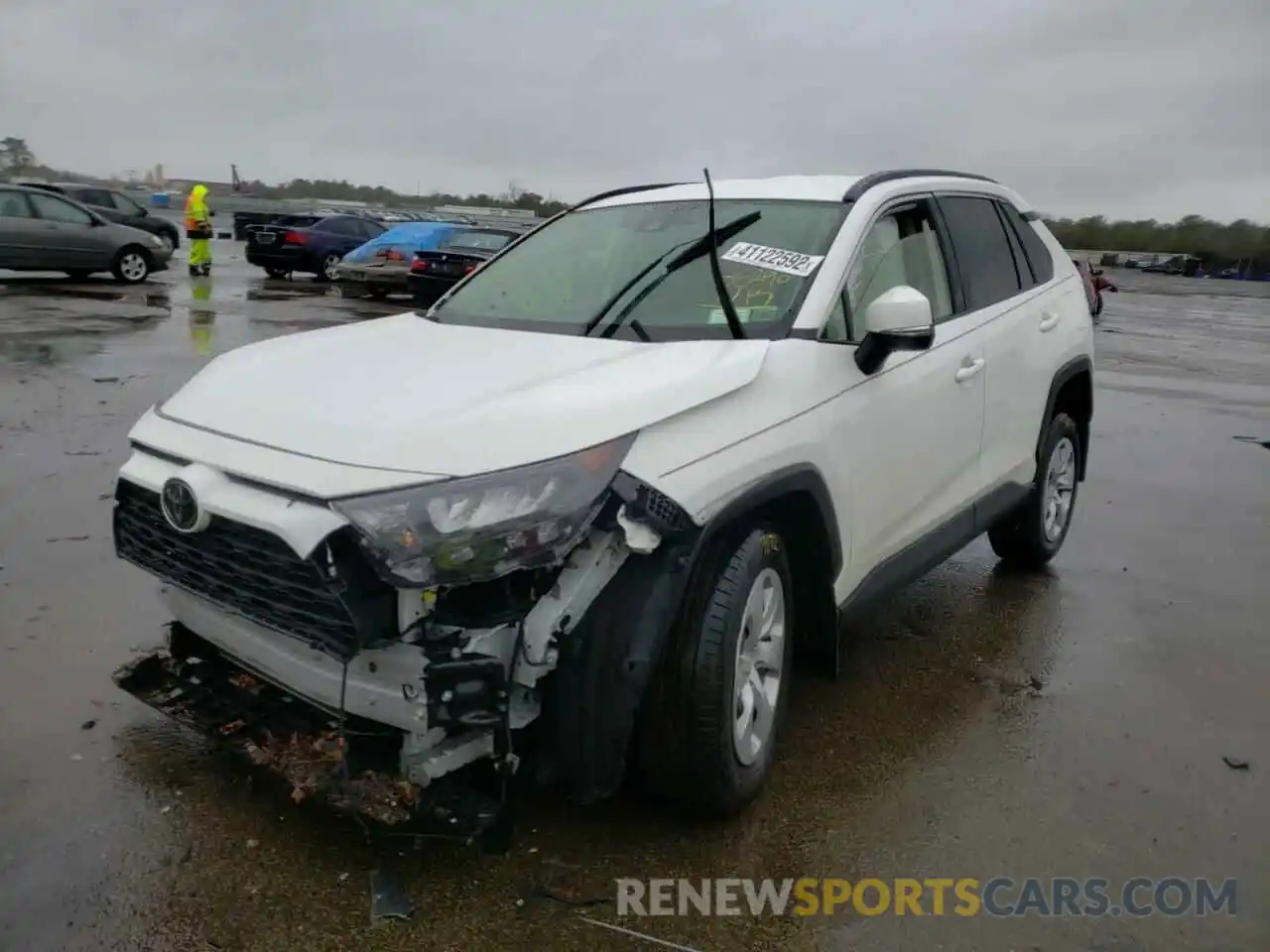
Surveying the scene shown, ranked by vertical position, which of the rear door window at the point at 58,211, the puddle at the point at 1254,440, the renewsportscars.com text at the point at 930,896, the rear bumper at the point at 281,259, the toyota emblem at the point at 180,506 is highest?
the rear door window at the point at 58,211

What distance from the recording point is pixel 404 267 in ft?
61.6

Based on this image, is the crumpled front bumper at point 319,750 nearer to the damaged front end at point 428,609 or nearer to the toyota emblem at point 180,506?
the damaged front end at point 428,609

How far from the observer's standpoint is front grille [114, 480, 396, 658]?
8.01 ft

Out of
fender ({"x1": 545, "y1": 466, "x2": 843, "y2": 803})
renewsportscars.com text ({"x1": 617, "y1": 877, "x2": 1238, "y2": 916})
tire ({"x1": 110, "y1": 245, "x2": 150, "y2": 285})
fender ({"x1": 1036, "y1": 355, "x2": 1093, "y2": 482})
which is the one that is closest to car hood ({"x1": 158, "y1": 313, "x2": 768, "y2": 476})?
fender ({"x1": 545, "y1": 466, "x2": 843, "y2": 803})

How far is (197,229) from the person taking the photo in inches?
801

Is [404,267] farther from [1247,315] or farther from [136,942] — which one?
[1247,315]

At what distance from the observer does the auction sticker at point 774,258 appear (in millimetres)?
3564

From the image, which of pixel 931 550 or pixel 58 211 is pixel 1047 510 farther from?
pixel 58 211

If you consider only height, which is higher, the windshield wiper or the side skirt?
the windshield wiper

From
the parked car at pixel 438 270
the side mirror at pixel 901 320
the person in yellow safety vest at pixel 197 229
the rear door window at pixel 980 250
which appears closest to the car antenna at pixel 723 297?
the side mirror at pixel 901 320

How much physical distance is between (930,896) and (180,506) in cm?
220

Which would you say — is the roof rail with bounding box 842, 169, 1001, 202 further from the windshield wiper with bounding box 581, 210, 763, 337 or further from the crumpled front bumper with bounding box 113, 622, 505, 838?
the crumpled front bumper with bounding box 113, 622, 505, 838

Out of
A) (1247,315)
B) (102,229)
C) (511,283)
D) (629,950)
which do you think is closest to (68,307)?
(102,229)

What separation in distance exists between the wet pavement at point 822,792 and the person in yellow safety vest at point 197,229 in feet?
50.3
